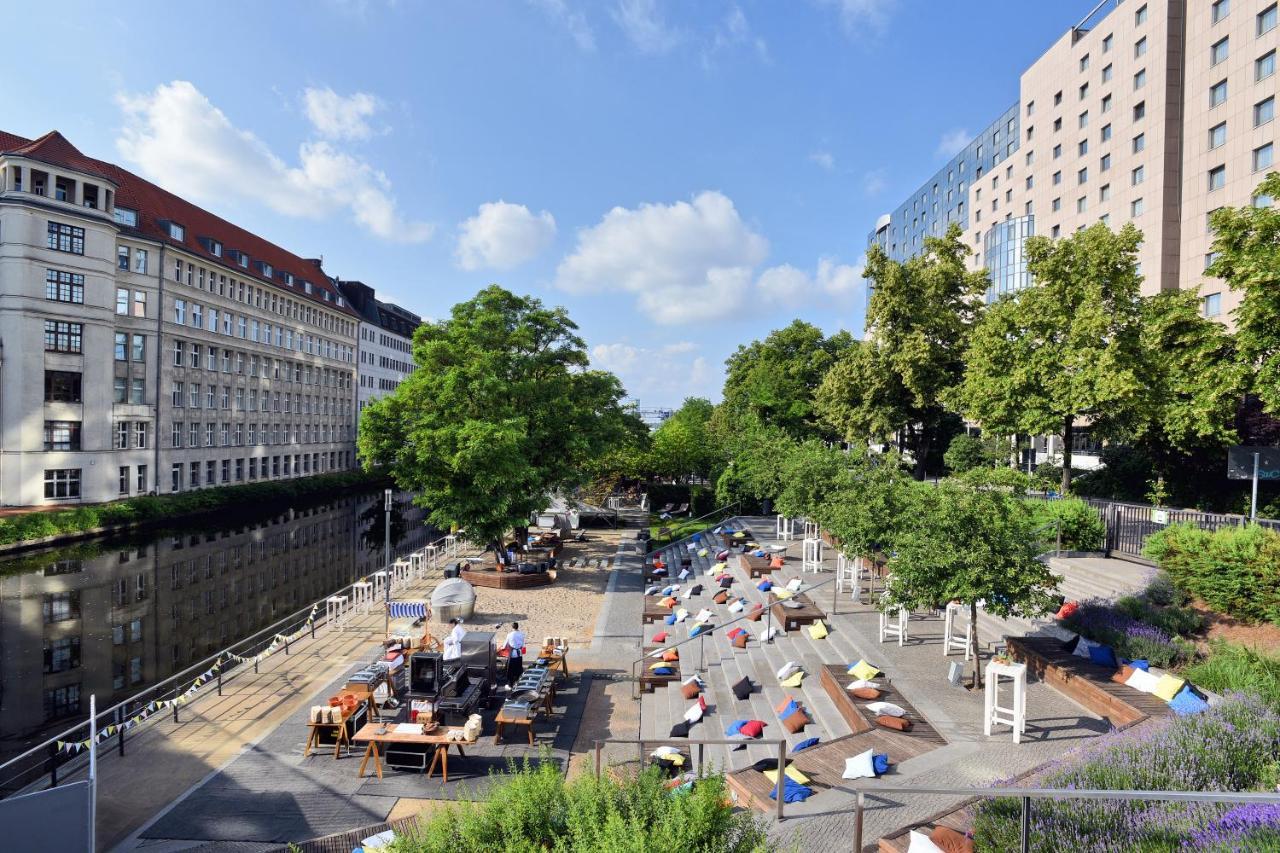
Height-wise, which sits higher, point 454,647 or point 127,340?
point 127,340

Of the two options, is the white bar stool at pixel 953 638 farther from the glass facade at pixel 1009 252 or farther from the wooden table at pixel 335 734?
the glass facade at pixel 1009 252

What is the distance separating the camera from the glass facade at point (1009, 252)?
2180 inches

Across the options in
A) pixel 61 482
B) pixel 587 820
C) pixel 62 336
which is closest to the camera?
pixel 587 820

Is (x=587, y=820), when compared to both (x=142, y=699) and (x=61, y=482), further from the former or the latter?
(x=61, y=482)

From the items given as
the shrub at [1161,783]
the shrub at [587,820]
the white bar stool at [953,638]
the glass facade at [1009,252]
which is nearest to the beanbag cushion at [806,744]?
the shrub at [1161,783]

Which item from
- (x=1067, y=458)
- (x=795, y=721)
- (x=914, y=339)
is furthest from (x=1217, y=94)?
(x=795, y=721)

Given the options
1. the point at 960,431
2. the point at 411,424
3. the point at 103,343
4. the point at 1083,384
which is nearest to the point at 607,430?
the point at 411,424

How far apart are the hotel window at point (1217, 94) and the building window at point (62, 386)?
67.7m

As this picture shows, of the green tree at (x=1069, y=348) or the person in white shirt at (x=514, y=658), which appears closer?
the person in white shirt at (x=514, y=658)

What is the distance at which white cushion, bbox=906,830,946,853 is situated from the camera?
659 cm

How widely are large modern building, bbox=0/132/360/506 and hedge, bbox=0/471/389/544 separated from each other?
135 inches

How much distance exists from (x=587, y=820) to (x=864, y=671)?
362 inches

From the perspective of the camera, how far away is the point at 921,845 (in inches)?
262

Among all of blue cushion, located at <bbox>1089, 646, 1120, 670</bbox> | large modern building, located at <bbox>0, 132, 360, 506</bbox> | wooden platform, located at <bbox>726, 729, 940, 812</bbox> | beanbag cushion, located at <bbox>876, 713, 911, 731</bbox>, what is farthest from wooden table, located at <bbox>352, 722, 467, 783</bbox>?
large modern building, located at <bbox>0, 132, 360, 506</bbox>
